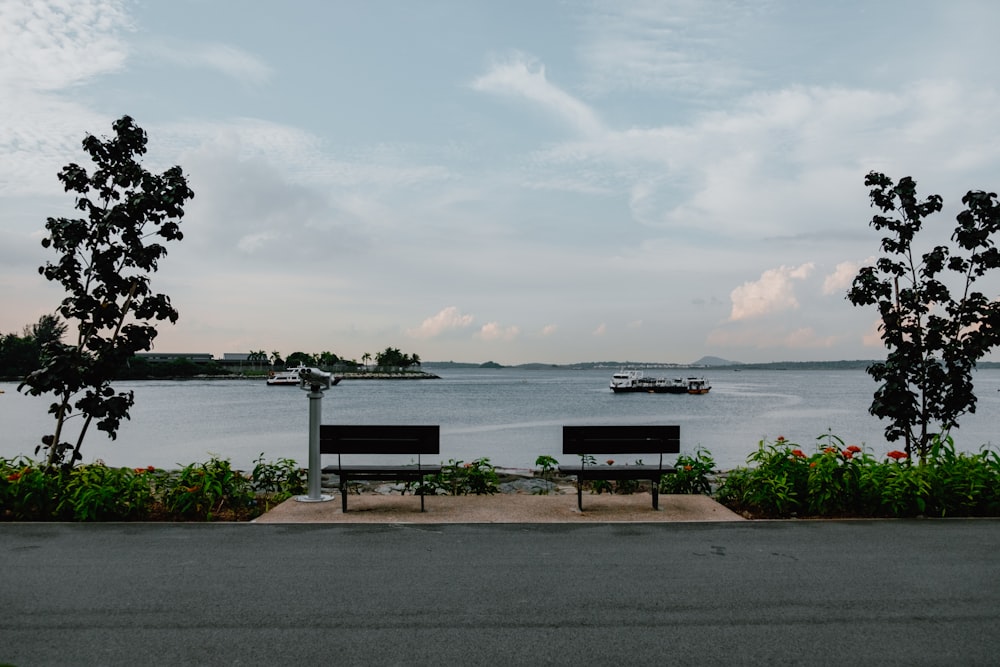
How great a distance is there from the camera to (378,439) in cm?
873

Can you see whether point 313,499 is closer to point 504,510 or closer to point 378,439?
point 378,439

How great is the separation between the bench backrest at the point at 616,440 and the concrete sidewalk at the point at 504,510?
2.16 feet

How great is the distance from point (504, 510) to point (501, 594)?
9.98 feet

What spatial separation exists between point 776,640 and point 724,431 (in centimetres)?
3986

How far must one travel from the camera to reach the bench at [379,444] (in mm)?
8633

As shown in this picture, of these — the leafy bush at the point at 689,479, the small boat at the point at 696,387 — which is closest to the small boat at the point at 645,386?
the small boat at the point at 696,387

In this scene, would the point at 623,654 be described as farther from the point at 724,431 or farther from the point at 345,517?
the point at 724,431

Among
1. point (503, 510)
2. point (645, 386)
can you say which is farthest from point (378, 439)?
point (645, 386)

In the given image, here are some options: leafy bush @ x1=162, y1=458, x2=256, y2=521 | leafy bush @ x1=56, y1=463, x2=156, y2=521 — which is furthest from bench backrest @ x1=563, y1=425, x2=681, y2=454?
leafy bush @ x1=56, y1=463, x2=156, y2=521

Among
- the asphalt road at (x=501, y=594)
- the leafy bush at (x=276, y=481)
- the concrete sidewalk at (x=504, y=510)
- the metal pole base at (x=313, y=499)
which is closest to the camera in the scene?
the asphalt road at (x=501, y=594)

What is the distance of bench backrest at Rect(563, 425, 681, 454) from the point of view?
28.5 ft

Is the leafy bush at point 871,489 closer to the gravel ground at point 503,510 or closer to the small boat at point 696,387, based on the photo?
the gravel ground at point 503,510

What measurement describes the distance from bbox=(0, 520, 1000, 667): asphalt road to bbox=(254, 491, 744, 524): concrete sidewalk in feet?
1.25

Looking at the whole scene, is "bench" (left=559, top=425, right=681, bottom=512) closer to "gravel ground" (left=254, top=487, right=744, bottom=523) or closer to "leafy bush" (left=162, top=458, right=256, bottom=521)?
"gravel ground" (left=254, top=487, right=744, bottom=523)
